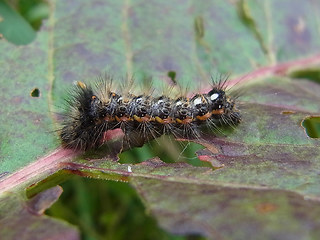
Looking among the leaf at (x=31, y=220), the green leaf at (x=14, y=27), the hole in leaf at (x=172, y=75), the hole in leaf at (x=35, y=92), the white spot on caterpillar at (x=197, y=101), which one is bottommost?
the leaf at (x=31, y=220)

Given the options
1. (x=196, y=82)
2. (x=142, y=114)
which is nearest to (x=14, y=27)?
(x=142, y=114)

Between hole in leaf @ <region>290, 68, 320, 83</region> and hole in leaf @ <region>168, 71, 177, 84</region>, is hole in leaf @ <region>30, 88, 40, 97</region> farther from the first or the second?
hole in leaf @ <region>290, 68, 320, 83</region>

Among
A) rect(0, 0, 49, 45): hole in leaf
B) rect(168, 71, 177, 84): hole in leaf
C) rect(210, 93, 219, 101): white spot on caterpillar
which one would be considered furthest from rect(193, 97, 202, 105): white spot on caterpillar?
rect(0, 0, 49, 45): hole in leaf

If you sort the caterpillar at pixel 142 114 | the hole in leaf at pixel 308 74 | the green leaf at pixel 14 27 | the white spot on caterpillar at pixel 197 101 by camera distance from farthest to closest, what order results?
the hole in leaf at pixel 308 74 < the green leaf at pixel 14 27 < the white spot on caterpillar at pixel 197 101 < the caterpillar at pixel 142 114

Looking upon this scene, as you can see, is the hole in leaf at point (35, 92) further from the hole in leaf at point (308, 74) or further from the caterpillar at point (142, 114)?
the hole in leaf at point (308, 74)

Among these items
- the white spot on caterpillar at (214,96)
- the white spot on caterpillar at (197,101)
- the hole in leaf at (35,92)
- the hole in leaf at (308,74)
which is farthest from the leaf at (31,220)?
the hole in leaf at (308,74)

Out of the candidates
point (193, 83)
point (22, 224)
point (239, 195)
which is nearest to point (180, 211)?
point (239, 195)

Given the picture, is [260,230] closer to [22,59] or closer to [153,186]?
[153,186]

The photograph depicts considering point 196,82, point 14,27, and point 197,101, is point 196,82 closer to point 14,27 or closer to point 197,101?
point 197,101
